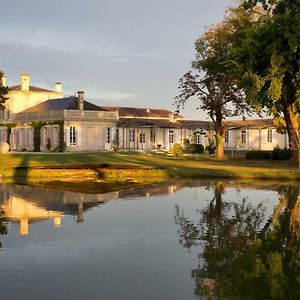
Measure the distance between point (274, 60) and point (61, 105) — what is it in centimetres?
3478

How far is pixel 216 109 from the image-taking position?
4647 centimetres

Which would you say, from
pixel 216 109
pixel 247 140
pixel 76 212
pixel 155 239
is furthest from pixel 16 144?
pixel 155 239

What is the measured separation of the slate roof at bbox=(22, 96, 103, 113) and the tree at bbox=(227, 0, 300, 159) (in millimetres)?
29130

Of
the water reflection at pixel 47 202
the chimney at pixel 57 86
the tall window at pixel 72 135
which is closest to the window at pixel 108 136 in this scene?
the tall window at pixel 72 135

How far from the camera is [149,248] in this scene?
999cm

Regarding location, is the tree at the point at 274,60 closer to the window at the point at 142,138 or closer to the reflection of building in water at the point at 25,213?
the reflection of building in water at the point at 25,213

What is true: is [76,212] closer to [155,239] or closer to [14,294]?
[155,239]

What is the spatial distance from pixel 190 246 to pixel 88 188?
1187cm

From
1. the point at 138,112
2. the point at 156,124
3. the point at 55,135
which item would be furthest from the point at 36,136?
the point at 138,112

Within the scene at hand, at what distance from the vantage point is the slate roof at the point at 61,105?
55.3m

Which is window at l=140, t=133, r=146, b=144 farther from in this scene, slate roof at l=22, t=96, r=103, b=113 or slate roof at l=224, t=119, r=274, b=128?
slate roof at l=224, t=119, r=274, b=128

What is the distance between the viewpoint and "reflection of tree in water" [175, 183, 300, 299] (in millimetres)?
7387

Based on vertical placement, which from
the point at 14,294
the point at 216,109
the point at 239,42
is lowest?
the point at 14,294

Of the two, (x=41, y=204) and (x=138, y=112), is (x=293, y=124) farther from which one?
(x=138, y=112)
